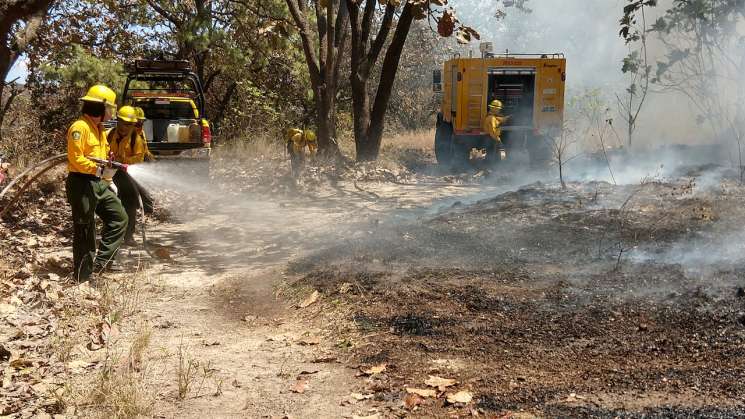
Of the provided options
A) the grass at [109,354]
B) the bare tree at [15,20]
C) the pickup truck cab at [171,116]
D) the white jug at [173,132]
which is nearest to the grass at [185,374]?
the grass at [109,354]

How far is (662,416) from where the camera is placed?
10.7 ft

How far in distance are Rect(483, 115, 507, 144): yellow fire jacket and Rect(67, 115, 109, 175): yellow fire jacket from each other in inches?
357

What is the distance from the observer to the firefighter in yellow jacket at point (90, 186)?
18.9 feet

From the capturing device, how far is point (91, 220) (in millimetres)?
5977

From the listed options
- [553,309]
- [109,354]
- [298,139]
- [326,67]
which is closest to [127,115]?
[109,354]

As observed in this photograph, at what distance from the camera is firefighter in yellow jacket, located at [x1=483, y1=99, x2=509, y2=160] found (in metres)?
13.6

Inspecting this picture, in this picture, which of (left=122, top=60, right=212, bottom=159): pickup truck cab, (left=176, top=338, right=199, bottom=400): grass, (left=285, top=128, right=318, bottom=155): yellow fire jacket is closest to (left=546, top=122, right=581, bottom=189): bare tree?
(left=285, top=128, right=318, bottom=155): yellow fire jacket

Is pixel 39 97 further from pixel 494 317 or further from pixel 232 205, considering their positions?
pixel 494 317

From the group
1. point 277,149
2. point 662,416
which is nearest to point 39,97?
point 277,149

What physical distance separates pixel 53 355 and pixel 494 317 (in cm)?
294

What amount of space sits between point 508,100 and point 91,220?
10646 mm

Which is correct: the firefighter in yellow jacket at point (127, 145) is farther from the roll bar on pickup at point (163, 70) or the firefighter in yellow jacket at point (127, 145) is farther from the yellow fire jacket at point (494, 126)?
the yellow fire jacket at point (494, 126)

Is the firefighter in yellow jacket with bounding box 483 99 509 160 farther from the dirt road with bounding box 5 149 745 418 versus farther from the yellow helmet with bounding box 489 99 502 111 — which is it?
the dirt road with bounding box 5 149 745 418

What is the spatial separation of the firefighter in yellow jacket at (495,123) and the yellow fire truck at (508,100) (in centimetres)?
20
